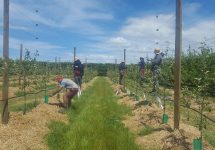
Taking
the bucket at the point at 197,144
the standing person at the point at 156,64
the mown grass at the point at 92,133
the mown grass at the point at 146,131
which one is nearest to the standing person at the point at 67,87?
the mown grass at the point at 92,133

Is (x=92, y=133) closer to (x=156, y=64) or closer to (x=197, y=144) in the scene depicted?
(x=197, y=144)

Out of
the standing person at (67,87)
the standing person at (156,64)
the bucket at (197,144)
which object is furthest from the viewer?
the standing person at (67,87)

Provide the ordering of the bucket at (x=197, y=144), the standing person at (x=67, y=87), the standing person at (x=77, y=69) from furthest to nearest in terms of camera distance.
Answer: the standing person at (x=77, y=69) → the standing person at (x=67, y=87) → the bucket at (x=197, y=144)

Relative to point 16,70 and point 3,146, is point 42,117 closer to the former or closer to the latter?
point 3,146

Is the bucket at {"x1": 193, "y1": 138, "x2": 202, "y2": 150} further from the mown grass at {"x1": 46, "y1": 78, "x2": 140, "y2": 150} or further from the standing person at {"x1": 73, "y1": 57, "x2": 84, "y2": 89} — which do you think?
the standing person at {"x1": 73, "y1": 57, "x2": 84, "y2": 89}

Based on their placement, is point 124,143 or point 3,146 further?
point 124,143

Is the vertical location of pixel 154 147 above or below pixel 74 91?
below

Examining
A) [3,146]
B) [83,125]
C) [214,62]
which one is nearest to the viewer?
[3,146]

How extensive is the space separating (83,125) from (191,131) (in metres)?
3.49

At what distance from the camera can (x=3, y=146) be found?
26.8 ft

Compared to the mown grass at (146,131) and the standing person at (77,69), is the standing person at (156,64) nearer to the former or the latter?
the mown grass at (146,131)

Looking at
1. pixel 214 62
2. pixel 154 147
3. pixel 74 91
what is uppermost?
pixel 214 62

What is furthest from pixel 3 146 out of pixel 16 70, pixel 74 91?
pixel 16 70

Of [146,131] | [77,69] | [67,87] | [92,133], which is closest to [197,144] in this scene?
[146,131]
